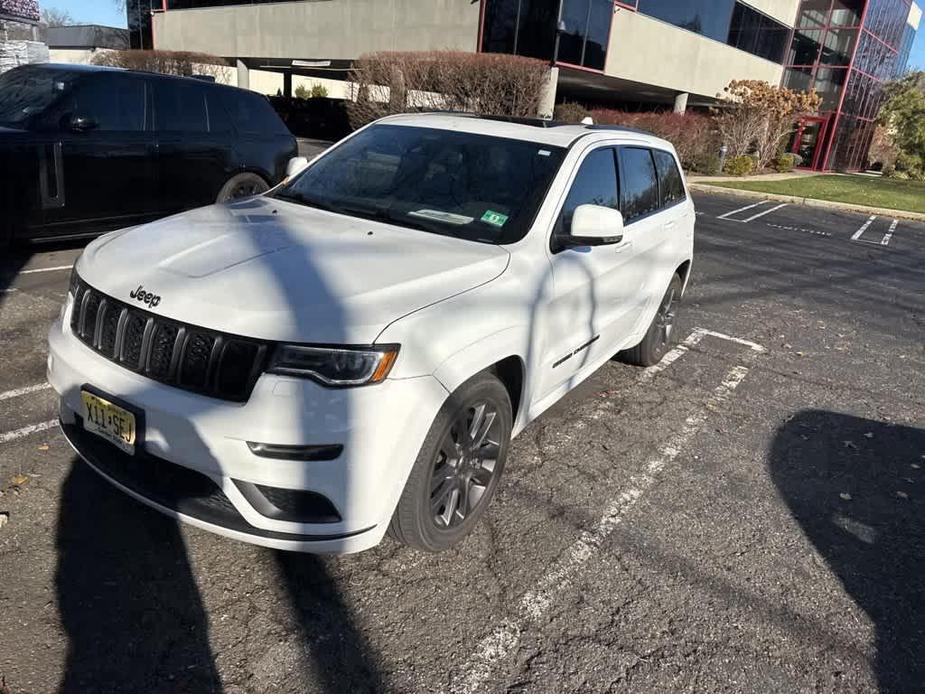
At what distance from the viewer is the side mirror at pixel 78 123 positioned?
20.7ft

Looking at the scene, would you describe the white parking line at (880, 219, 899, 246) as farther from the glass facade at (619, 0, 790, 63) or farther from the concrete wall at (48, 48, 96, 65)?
the concrete wall at (48, 48, 96, 65)

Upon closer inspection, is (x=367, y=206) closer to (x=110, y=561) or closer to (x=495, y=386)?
(x=495, y=386)

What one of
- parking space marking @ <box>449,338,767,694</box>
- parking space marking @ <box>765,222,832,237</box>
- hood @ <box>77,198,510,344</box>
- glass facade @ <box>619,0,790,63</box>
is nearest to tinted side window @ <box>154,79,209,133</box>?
hood @ <box>77,198,510,344</box>

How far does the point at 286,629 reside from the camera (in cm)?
253

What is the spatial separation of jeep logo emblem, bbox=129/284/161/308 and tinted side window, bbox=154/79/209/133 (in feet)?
17.5

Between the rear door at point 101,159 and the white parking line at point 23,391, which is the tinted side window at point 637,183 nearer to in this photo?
the white parking line at point 23,391

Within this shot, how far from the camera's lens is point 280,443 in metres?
2.29

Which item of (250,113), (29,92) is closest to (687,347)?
(250,113)

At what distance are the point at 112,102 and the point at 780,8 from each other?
117 feet

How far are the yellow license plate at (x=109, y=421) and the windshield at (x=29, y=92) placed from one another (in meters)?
4.83

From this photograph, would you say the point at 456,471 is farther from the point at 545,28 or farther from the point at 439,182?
the point at 545,28

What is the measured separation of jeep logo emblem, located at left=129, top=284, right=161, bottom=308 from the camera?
2521 millimetres

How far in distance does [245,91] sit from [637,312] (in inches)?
227

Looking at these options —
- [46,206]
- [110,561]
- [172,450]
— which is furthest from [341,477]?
[46,206]
